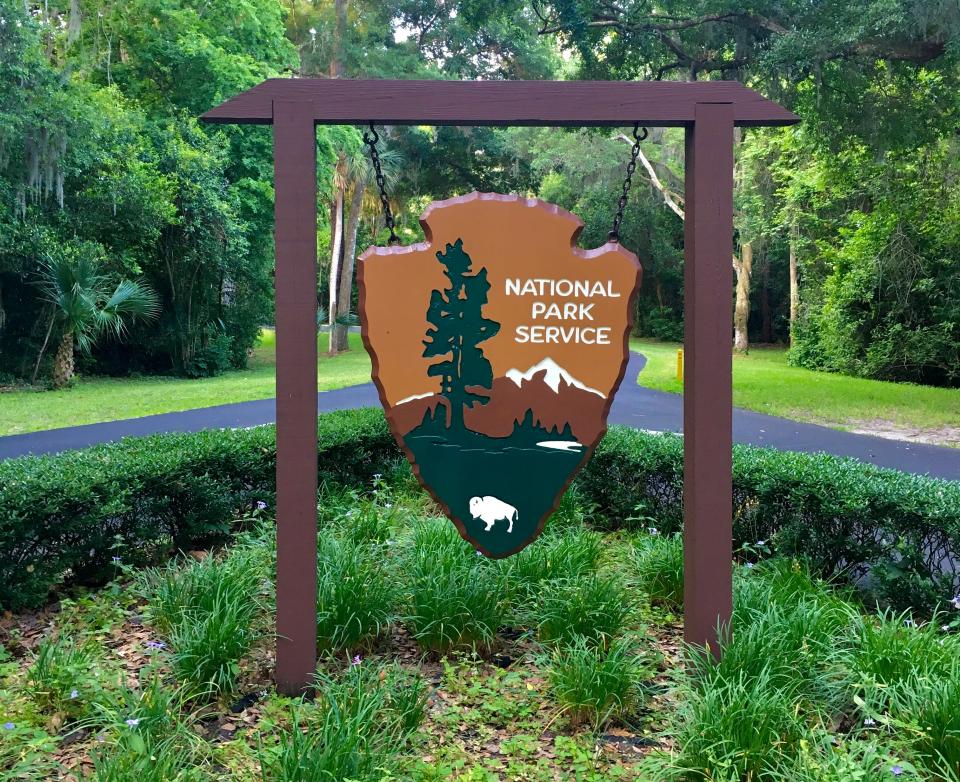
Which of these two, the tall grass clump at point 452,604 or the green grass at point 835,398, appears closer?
the tall grass clump at point 452,604

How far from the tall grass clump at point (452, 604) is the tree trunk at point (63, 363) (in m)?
15.6

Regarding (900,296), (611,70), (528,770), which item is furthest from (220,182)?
(528,770)

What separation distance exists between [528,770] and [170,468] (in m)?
2.72

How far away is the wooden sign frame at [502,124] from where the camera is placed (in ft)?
10.3

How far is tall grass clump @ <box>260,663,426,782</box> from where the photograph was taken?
234cm

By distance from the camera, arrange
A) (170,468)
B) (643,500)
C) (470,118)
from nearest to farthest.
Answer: (470,118) → (170,468) → (643,500)

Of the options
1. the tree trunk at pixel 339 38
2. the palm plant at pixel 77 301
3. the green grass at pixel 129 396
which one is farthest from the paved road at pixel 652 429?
the tree trunk at pixel 339 38

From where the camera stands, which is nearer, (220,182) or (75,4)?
(75,4)

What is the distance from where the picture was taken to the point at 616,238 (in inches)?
Answer: 134

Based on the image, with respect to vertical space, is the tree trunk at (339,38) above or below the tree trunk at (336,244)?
above

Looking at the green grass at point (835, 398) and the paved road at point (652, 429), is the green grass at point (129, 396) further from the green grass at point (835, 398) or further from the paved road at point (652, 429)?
the green grass at point (835, 398)

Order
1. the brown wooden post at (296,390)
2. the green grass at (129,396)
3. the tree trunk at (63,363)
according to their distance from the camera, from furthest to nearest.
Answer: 1. the tree trunk at (63,363)
2. the green grass at (129,396)
3. the brown wooden post at (296,390)

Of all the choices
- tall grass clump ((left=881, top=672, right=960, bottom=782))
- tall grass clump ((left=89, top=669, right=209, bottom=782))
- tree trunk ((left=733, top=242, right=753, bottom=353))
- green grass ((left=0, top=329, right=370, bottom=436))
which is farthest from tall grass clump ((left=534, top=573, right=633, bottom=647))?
tree trunk ((left=733, top=242, right=753, bottom=353))

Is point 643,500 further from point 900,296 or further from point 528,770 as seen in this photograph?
point 900,296
